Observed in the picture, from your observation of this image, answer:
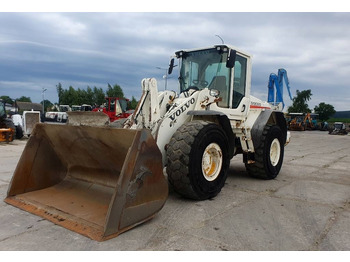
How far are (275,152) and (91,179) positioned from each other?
4339 mm

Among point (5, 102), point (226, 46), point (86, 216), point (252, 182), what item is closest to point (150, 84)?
point (226, 46)

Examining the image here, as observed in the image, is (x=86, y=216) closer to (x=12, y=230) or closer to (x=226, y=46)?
(x=12, y=230)

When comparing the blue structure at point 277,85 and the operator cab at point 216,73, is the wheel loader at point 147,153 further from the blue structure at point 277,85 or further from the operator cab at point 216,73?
the blue structure at point 277,85

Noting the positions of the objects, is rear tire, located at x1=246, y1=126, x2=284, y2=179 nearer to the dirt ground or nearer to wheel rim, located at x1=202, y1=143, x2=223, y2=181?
the dirt ground

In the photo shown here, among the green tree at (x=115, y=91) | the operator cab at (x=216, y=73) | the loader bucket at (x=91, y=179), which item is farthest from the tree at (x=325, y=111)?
the loader bucket at (x=91, y=179)

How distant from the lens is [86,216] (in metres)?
3.66

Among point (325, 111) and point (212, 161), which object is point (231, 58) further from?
point (325, 111)

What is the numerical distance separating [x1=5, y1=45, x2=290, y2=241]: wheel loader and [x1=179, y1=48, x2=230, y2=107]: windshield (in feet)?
0.06

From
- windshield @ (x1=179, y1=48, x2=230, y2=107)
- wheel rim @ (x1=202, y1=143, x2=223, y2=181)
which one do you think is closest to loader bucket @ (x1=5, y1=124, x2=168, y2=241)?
wheel rim @ (x1=202, y1=143, x2=223, y2=181)

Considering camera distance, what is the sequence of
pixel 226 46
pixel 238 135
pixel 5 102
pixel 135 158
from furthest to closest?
pixel 5 102
pixel 238 135
pixel 226 46
pixel 135 158

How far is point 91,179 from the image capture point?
4641 millimetres

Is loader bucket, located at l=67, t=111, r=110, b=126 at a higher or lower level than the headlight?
lower

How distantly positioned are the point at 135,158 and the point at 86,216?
3.33 ft

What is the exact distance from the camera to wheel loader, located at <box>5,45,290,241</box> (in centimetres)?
344
